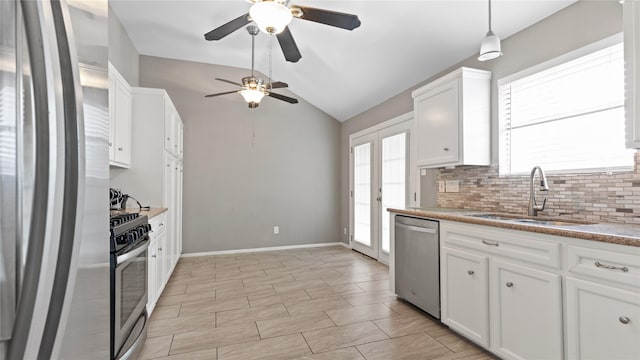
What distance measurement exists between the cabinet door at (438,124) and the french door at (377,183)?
82cm

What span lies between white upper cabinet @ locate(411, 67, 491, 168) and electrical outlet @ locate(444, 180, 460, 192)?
0.41 m

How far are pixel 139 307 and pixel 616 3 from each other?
3.66m

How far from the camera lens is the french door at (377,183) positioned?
4.38m

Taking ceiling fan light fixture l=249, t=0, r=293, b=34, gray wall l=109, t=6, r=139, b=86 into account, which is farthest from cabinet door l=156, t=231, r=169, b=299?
ceiling fan light fixture l=249, t=0, r=293, b=34

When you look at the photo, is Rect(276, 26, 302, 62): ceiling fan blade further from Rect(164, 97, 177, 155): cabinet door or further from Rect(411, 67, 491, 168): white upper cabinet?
Rect(164, 97, 177, 155): cabinet door

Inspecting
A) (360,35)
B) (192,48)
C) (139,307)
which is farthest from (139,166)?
(360,35)

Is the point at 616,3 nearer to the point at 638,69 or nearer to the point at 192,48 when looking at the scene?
the point at 638,69

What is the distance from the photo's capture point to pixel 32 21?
47cm

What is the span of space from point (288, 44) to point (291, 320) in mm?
2323

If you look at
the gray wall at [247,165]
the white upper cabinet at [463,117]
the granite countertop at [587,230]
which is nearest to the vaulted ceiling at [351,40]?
the gray wall at [247,165]

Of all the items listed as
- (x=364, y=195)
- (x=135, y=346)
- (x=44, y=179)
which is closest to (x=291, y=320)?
(x=135, y=346)

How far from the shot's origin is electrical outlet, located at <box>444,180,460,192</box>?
11.0 ft

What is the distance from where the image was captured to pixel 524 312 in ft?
6.17

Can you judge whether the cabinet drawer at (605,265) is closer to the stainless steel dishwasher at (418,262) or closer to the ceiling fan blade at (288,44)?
the stainless steel dishwasher at (418,262)
